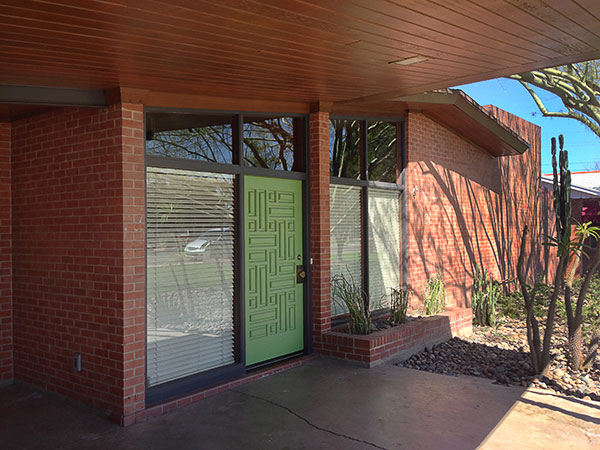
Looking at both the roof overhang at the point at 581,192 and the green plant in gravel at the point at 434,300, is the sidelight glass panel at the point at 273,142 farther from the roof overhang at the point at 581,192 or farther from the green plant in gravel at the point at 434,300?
the roof overhang at the point at 581,192

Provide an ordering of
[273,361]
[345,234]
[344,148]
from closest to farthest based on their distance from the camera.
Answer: [273,361], [345,234], [344,148]

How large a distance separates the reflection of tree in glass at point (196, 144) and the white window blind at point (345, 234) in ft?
6.21

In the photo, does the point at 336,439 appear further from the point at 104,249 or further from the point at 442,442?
the point at 104,249

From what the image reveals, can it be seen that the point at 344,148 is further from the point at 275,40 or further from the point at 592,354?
the point at 592,354

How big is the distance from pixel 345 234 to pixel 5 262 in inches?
160

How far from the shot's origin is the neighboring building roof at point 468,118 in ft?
25.8

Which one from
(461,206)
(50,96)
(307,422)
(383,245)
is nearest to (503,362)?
(383,245)

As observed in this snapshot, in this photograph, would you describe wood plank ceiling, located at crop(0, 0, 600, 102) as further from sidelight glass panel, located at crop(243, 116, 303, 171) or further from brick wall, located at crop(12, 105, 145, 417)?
sidelight glass panel, located at crop(243, 116, 303, 171)

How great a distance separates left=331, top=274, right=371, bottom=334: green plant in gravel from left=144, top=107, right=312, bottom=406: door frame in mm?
511

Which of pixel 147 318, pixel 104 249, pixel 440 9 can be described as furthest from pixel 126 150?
pixel 440 9

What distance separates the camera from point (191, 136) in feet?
16.9

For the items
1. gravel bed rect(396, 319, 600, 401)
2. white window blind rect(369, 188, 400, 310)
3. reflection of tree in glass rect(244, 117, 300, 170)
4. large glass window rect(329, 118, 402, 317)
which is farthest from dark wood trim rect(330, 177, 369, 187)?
gravel bed rect(396, 319, 600, 401)

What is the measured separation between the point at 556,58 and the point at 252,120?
307 centimetres

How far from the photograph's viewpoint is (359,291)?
23.5 feet
